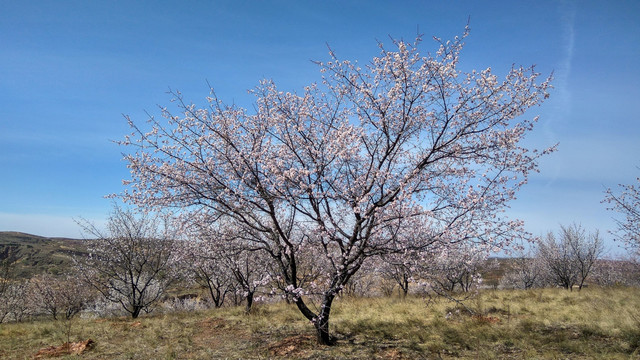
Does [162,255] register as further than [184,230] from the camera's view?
Yes

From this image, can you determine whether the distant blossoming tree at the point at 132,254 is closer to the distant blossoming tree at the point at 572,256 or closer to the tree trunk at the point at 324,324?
the tree trunk at the point at 324,324

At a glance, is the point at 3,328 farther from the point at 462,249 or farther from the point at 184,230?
the point at 462,249

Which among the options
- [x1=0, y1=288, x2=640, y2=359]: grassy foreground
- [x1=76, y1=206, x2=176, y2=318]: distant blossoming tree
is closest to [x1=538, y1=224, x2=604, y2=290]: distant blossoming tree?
[x1=0, y1=288, x2=640, y2=359]: grassy foreground

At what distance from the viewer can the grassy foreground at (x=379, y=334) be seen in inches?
325

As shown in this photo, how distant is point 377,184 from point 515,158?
3.12 m

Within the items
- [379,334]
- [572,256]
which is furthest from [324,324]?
[572,256]

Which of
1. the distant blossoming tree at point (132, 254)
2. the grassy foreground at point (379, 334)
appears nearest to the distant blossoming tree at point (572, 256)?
the grassy foreground at point (379, 334)

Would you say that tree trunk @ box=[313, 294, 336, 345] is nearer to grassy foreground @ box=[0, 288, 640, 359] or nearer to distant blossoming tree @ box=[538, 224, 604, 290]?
grassy foreground @ box=[0, 288, 640, 359]

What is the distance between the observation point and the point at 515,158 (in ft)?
25.4

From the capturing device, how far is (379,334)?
10.1 m

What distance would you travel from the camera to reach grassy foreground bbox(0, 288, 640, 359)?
325 inches

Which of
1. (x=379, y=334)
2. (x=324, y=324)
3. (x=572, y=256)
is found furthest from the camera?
(x=572, y=256)

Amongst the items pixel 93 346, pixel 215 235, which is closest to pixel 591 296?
pixel 215 235

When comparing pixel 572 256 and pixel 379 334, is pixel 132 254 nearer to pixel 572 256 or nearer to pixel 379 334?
pixel 379 334
